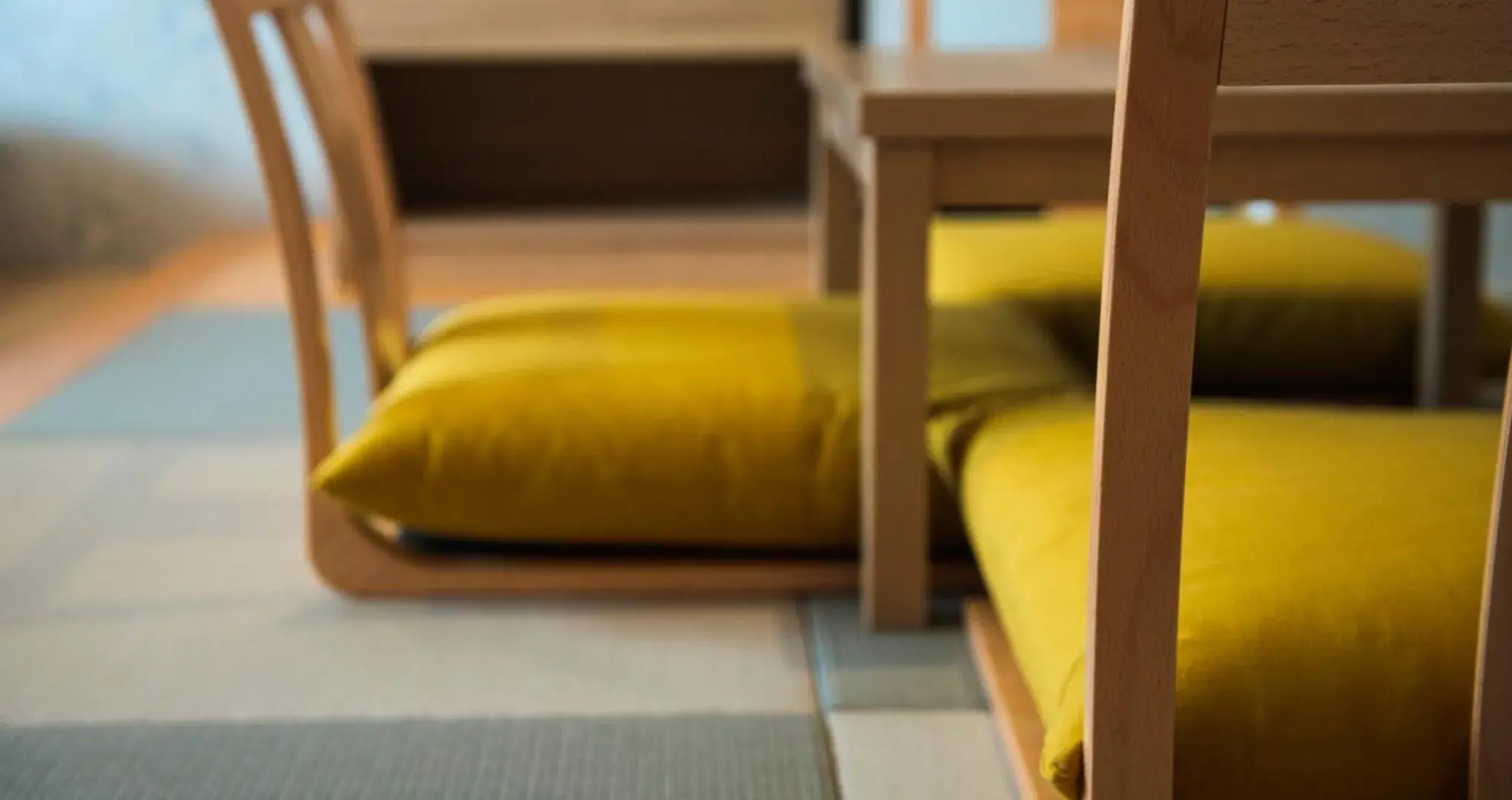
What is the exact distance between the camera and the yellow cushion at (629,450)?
1459 mm

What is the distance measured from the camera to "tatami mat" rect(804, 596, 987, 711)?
1273 millimetres

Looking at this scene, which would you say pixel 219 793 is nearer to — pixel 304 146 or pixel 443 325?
pixel 443 325

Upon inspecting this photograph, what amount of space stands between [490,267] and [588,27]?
0.54 metres

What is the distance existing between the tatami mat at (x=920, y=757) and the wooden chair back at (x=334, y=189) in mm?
616

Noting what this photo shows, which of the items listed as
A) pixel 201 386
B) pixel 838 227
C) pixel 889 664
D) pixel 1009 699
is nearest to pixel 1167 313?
pixel 1009 699

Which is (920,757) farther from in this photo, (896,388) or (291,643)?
(291,643)

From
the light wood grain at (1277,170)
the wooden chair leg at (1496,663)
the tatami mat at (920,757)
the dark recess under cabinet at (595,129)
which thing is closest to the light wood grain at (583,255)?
the dark recess under cabinet at (595,129)

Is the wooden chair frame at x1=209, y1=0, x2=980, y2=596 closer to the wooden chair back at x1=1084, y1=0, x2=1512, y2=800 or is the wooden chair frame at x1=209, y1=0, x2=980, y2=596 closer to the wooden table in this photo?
the wooden table

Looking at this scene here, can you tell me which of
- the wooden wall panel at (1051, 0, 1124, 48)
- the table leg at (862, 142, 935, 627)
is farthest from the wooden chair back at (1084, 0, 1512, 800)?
the wooden wall panel at (1051, 0, 1124, 48)

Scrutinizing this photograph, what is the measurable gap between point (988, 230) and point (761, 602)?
92cm

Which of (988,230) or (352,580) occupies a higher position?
A: (988,230)

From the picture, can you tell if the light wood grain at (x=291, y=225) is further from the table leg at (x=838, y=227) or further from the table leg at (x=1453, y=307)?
the table leg at (x=1453, y=307)

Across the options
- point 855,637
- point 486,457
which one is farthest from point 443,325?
point 855,637

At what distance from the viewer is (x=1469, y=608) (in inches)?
37.0
